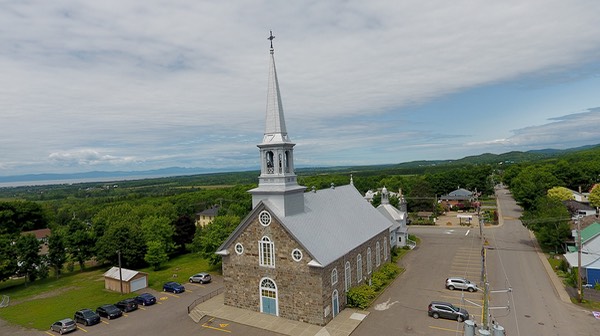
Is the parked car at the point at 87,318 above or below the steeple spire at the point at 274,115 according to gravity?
below

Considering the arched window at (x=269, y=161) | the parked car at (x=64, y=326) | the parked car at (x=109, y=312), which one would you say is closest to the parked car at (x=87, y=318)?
the parked car at (x=109, y=312)

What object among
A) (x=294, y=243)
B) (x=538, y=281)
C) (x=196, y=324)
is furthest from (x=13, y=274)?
(x=538, y=281)

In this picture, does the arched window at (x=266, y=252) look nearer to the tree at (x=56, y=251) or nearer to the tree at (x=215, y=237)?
the tree at (x=215, y=237)

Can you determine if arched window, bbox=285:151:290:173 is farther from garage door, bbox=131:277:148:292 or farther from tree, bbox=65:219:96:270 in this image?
tree, bbox=65:219:96:270

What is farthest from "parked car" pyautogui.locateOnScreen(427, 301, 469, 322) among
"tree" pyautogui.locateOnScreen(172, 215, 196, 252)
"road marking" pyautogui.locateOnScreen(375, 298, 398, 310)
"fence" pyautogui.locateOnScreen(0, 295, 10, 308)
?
"fence" pyautogui.locateOnScreen(0, 295, 10, 308)

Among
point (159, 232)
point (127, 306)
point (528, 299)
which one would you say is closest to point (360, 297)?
point (528, 299)

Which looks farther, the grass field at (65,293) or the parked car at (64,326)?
the grass field at (65,293)

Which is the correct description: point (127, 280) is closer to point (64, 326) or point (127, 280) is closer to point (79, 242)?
point (64, 326)

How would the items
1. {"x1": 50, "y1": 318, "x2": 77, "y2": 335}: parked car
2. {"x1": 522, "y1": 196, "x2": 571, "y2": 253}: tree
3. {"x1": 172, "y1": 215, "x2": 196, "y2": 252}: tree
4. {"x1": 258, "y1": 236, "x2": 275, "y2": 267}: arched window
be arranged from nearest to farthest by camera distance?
{"x1": 50, "y1": 318, "x2": 77, "y2": 335}: parked car → {"x1": 258, "y1": 236, "x2": 275, "y2": 267}: arched window → {"x1": 522, "y1": 196, "x2": 571, "y2": 253}: tree → {"x1": 172, "y1": 215, "x2": 196, "y2": 252}: tree
